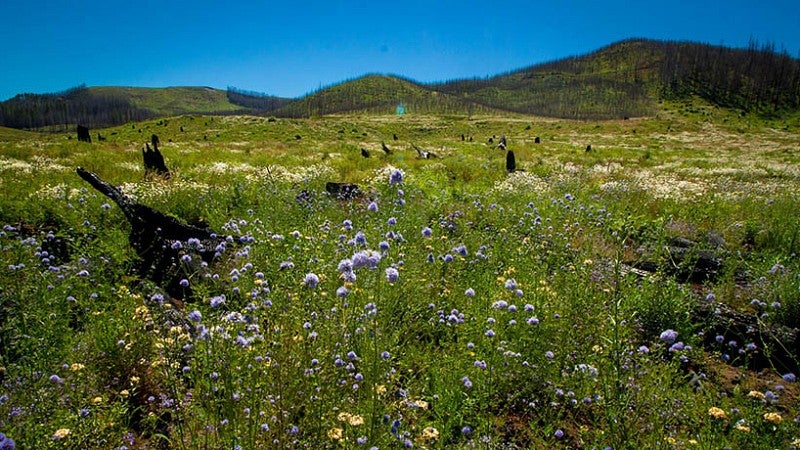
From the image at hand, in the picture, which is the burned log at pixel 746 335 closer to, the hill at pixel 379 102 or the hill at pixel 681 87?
the hill at pixel 681 87

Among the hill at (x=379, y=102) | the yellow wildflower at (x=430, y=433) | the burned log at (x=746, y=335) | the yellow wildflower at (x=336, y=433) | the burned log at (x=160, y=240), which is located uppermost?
the hill at (x=379, y=102)

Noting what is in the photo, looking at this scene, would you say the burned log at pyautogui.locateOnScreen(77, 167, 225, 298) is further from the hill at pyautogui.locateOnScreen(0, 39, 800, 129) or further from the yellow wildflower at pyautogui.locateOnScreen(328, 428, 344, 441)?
the hill at pyautogui.locateOnScreen(0, 39, 800, 129)

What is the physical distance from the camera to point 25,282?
4438 millimetres

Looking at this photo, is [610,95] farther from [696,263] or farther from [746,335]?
[746,335]

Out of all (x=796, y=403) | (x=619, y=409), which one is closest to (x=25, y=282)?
(x=619, y=409)

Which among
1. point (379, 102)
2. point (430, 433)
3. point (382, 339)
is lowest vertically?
point (430, 433)

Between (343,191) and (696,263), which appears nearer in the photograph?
(696,263)

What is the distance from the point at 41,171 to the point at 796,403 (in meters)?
16.8

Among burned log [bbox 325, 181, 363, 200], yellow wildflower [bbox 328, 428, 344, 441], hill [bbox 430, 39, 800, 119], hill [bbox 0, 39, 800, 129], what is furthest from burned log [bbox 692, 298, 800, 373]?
hill [bbox 430, 39, 800, 119]

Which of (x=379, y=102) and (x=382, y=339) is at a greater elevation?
(x=379, y=102)

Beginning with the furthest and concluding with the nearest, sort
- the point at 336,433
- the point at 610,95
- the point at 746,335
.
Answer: the point at 610,95 < the point at 746,335 < the point at 336,433

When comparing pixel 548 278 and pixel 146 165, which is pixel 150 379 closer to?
pixel 548 278

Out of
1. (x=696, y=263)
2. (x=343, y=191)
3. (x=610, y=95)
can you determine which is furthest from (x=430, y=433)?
(x=610, y=95)

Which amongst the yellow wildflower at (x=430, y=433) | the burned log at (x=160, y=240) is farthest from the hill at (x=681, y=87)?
the yellow wildflower at (x=430, y=433)
